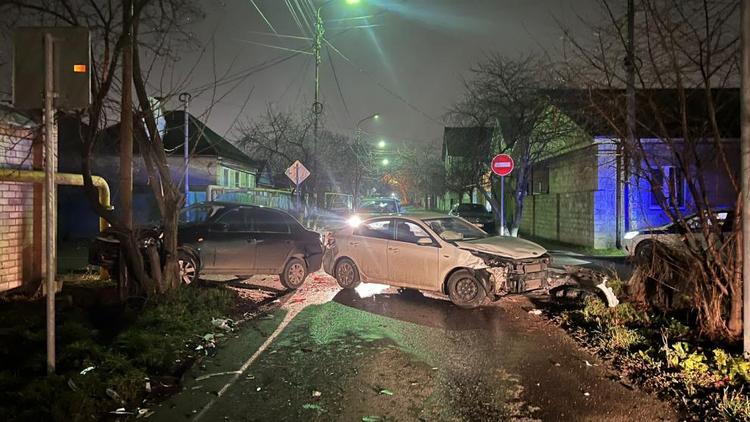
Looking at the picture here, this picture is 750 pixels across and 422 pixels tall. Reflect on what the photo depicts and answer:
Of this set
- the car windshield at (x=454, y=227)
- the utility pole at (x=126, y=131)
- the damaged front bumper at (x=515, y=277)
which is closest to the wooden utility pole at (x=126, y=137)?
the utility pole at (x=126, y=131)

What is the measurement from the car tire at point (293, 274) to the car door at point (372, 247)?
113 centimetres

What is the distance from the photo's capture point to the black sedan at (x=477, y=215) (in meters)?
29.9

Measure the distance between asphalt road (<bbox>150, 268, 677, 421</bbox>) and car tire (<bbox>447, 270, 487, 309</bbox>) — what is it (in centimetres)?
29

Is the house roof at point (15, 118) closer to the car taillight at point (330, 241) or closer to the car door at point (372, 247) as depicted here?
the car taillight at point (330, 241)

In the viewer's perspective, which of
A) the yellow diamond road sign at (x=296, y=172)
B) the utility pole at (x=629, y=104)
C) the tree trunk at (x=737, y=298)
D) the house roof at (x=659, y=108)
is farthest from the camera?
the yellow diamond road sign at (x=296, y=172)

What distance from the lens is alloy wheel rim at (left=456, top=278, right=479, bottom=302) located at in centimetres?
882

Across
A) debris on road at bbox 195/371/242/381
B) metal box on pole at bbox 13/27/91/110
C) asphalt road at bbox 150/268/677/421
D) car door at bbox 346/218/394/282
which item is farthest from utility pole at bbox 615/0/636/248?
metal box on pole at bbox 13/27/91/110

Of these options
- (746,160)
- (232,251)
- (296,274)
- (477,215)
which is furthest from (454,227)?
(477,215)

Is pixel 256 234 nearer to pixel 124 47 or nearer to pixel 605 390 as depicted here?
pixel 124 47

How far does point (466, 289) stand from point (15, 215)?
7.53 m

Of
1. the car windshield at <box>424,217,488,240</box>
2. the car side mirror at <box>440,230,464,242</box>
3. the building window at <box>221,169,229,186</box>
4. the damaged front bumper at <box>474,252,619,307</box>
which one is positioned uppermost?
the building window at <box>221,169,229,186</box>

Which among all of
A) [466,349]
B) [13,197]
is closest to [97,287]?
[13,197]

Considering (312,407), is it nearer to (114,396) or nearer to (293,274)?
(114,396)

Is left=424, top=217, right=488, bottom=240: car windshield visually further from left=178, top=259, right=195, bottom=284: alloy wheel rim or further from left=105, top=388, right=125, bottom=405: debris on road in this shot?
left=105, top=388, right=125, bottom=405: debris on road
